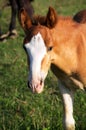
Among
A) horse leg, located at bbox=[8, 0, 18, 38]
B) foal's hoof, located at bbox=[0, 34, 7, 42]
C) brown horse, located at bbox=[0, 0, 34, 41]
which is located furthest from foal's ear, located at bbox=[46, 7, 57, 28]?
horse leg, located at bbox=[8, 0, 18, 38]

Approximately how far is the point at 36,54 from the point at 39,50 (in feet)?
0.16

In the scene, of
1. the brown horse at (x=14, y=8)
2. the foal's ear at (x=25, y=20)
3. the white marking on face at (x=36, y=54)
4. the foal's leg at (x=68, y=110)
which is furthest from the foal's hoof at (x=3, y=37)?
the white marking on face at (x=36, y=54)

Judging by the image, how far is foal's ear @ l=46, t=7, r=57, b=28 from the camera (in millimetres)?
4210

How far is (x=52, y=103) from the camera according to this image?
19.8 ft

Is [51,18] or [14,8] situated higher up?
[51,18]

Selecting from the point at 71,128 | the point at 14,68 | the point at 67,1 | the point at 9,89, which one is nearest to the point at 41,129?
the point at 71,128

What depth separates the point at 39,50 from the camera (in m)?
4.02

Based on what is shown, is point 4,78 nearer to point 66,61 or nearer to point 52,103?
point 52,103

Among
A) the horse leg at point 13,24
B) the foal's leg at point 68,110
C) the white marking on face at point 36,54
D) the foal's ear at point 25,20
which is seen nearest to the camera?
the white marking on face at point 36,54

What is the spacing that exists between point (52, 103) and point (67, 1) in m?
9.23

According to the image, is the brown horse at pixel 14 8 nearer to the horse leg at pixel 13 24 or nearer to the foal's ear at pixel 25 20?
the horse leg at pixel 13 24

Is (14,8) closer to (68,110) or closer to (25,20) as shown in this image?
(68,110)

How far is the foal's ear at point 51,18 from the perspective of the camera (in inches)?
166

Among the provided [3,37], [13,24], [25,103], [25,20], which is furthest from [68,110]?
[13,24]
